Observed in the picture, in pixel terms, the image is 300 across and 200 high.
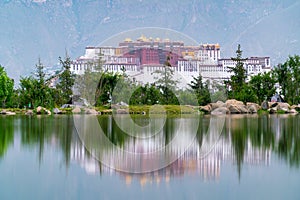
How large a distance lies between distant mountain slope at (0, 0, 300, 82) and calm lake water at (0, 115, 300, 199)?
98673mm

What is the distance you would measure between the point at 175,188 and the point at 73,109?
22951 mm

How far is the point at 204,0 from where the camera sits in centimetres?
13675

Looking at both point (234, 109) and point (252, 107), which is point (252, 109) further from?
point (234, 109)

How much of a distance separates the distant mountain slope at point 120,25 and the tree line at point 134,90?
76295 millimetres

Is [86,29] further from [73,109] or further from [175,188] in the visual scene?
[175,188]

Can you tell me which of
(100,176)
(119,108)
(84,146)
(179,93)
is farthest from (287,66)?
(100,176)

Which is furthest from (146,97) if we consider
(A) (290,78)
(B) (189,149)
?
(B) (189,149)

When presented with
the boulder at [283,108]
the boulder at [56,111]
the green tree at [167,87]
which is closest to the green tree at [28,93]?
the boulder at [56,111]

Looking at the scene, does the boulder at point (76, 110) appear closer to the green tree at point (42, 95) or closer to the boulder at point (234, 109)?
the green tree at point (42, 95)

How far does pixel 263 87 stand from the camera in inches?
1266

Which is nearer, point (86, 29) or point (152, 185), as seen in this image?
point (152, 185)

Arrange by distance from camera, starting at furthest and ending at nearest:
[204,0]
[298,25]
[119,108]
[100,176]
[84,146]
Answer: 1. [204,0]
2. [298,25]
3. [119,108]
4. [84,146]
5. [100,176]

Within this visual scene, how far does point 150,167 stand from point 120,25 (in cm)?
12551

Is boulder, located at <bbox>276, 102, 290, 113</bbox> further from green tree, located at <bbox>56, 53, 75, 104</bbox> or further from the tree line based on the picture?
green tree, located at <bbox>56, 53, 75, 104</bbox>
